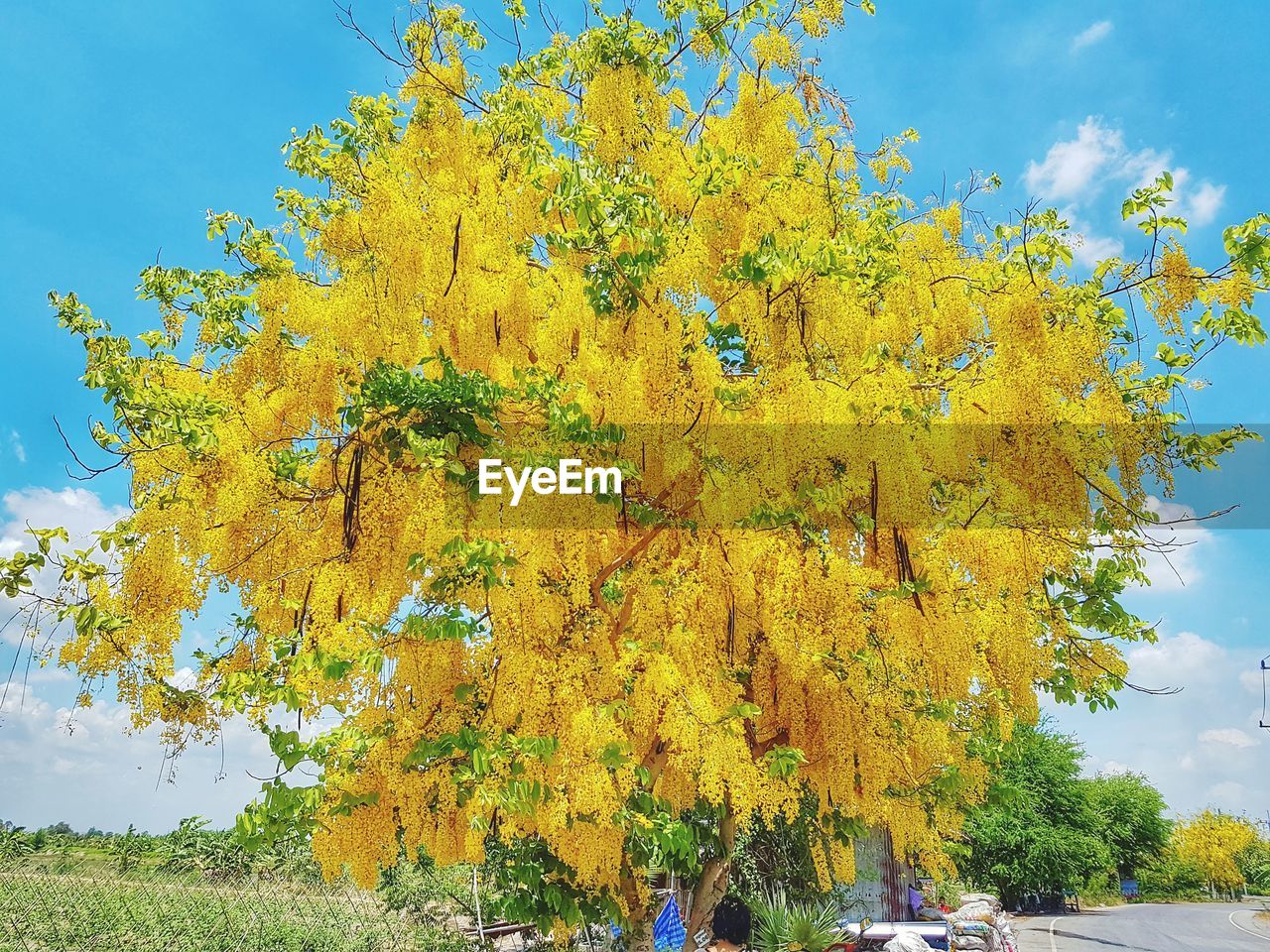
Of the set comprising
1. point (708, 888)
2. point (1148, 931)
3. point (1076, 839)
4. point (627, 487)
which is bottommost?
point (1148, 931)

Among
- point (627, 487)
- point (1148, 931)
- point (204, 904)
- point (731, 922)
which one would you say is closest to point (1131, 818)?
point (1148, 931)

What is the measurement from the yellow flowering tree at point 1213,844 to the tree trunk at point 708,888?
3543 cm

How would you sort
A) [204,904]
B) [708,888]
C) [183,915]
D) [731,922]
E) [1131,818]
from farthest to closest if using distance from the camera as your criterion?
1. [1131,818]
2. [731,922]
3. [204,904]
4. [183,915]
5. [708,888]

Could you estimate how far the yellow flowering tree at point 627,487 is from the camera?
13.7 ft

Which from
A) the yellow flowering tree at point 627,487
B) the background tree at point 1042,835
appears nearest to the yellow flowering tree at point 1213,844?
the background tree at point 1042,835

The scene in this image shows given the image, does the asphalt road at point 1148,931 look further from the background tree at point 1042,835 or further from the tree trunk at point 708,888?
the tree trunk at point 708,888

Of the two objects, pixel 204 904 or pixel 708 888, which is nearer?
pixel 708 888

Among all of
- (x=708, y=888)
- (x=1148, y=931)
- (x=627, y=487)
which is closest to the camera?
(x=627, y=487)

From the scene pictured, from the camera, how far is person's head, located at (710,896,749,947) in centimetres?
1203

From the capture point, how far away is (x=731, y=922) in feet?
40.3

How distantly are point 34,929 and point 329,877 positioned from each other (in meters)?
7.19

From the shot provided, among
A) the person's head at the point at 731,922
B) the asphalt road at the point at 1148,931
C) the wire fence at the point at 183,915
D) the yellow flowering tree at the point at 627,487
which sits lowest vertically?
the asphalt road at the point at 1148,931

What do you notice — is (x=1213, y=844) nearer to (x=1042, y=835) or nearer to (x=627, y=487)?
(x=1042, y=835)

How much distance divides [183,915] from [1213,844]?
36.0 metres
